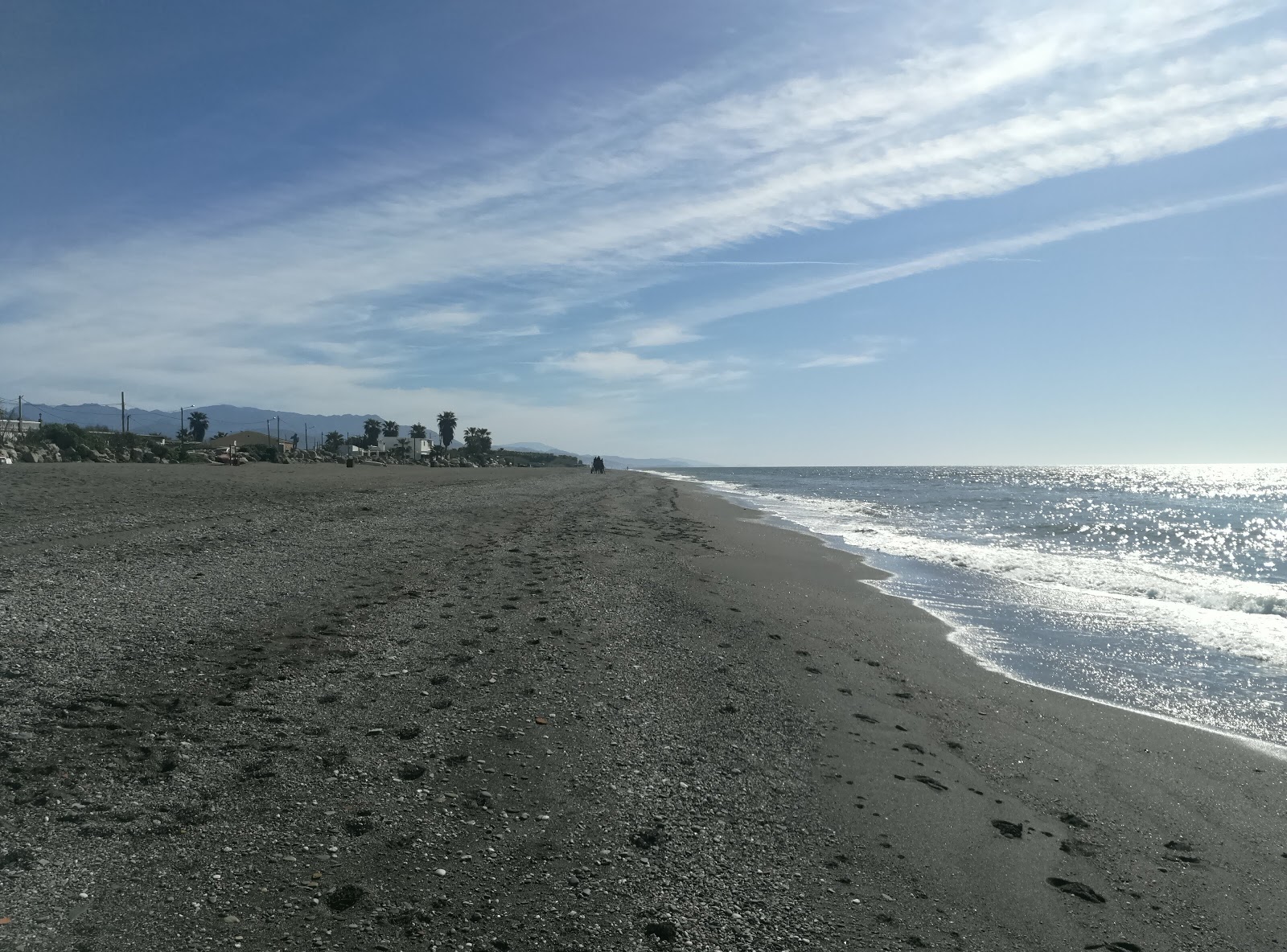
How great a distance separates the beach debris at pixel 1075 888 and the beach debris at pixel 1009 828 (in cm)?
43

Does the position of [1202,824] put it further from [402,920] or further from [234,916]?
[234,916]

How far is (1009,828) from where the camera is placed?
4594 mm

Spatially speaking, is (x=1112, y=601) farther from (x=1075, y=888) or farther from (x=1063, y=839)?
(x=1075, y=888)

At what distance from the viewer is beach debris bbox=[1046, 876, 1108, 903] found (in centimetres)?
390

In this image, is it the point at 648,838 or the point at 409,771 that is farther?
the point at 409,771

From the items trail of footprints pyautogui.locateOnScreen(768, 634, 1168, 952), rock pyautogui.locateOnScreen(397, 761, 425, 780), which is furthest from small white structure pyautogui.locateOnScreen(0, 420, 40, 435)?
trail of footprints pyautogui.locateOnScreen(768, 634, 1168, 952)

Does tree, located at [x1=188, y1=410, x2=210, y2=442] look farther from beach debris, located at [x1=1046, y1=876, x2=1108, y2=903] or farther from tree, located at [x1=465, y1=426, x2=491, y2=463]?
beach debris, located at [x1=1046, y1=876, x2=1108, y2=903]

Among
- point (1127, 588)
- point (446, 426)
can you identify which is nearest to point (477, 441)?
point (446, 426)

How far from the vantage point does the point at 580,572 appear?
12.0 m

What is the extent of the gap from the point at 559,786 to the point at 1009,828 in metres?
2.92

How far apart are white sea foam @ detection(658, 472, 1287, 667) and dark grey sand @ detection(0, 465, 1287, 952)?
15.9 feet

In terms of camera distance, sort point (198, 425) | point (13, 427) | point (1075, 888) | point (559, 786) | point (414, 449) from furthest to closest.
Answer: point (414, 449), point (198, 425), point (13, 427), point (559, 786), point (1075, 888)

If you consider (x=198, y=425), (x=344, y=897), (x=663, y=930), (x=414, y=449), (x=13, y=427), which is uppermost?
(x=198, y=425)

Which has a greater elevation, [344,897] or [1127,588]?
[344,897]
